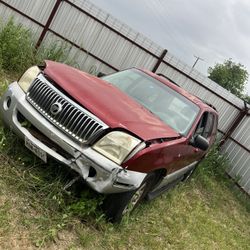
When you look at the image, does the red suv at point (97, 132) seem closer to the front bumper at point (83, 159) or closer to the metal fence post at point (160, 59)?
the front bumper at point (83, 159)

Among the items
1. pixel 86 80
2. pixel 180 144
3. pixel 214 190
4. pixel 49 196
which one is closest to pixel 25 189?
pixel 49 196

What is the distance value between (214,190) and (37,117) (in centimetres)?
628

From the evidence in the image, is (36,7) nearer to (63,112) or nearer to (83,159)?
(63,112)

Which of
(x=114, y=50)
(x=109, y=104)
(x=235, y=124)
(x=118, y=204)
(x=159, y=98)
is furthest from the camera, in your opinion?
(x=235, y=124)

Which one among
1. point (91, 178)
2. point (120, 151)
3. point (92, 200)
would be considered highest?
point (120, 151)

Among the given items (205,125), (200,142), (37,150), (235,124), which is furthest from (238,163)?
A: (37,150)

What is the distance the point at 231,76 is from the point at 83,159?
8180 centimetres

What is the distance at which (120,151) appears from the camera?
475cm

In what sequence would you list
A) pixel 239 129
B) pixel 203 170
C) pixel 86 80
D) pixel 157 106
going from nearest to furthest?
pixel 86 80, pixel 157 106, pixel 203 170, pixel 239 129

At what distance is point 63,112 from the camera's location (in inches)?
195

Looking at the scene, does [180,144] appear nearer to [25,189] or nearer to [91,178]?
[91,178]

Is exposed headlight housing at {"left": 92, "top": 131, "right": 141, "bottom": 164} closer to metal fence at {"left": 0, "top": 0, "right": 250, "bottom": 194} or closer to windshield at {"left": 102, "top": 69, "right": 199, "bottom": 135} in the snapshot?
windshield at {"left": 102, "top": 69, "right": 199, "bottom": 135}

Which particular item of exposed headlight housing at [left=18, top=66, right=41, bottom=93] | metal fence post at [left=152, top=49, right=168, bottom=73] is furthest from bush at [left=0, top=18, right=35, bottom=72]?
exposed headlight housing at [left=18, top=66, right=41, bottom=93]

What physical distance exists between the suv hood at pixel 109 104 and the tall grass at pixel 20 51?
173 inches
